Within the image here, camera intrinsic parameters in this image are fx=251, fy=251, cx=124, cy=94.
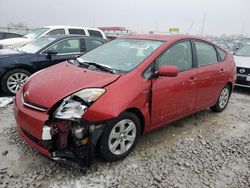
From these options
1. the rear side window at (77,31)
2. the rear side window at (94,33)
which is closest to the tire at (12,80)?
the rear side window at (77,31)

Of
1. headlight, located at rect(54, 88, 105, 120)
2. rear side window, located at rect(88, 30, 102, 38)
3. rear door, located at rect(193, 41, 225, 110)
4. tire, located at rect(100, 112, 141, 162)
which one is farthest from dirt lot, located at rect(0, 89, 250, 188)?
rear side window, located at rect(88, 30, 102, 38)

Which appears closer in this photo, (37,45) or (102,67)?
(102,67)

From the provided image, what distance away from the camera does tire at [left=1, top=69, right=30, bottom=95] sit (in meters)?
5.36

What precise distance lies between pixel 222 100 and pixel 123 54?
8.71 feet

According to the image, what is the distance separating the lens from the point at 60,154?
8.89ft

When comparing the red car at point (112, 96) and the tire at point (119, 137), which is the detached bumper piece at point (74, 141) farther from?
the tire at point (119, 137)

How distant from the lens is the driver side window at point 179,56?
141 inches

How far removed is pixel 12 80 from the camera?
546 centimetres

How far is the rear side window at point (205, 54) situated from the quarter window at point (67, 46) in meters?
3.49

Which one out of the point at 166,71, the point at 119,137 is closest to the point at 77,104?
the point at 119,137

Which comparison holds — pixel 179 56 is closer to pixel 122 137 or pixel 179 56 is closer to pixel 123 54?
pixel 123 54

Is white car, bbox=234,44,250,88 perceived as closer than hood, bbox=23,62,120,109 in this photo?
No

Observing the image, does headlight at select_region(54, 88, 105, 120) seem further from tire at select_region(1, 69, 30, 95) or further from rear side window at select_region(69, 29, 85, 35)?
rear side window at select_region(69, 29, 85, 35)

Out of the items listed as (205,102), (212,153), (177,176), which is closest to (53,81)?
(177,176)
